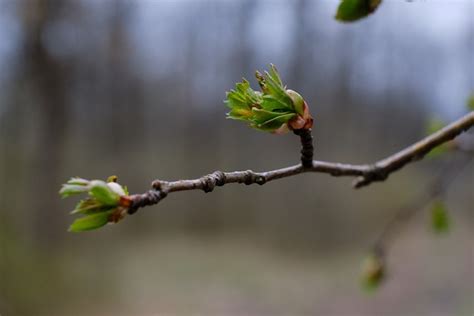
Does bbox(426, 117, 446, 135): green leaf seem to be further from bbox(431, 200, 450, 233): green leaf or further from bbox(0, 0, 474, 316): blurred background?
bbox(0, 0, 474, 316): blurred background

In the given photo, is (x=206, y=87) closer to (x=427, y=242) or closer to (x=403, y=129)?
(x=403, y=129)

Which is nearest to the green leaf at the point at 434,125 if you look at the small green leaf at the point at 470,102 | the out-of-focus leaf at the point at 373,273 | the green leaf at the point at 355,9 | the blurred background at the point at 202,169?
the small green leaf at the point at 470,102

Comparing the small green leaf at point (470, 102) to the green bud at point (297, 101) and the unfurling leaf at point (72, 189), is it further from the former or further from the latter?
the unfurling leaf at point (72, 189)

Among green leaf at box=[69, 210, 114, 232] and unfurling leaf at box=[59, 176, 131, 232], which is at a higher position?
unfurling leaf at box=[59, 176, 131, 232]

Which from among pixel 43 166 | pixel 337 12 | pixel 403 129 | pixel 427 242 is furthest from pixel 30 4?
pixel 427 242

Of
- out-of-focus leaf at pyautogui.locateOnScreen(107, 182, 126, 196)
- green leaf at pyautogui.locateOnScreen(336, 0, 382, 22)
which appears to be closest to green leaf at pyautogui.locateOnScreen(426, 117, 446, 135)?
green leaf at pyautogui.locateOnScreen(336, 0, 382, 22)

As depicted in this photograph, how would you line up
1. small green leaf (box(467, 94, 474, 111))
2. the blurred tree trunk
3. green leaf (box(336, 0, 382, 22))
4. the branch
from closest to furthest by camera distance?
1. the branch
2. green leaf (box(336, 0, 382, 22))
3. small green leaf (box(467, 94, 474, 111))
4. the blurred tree trunk
